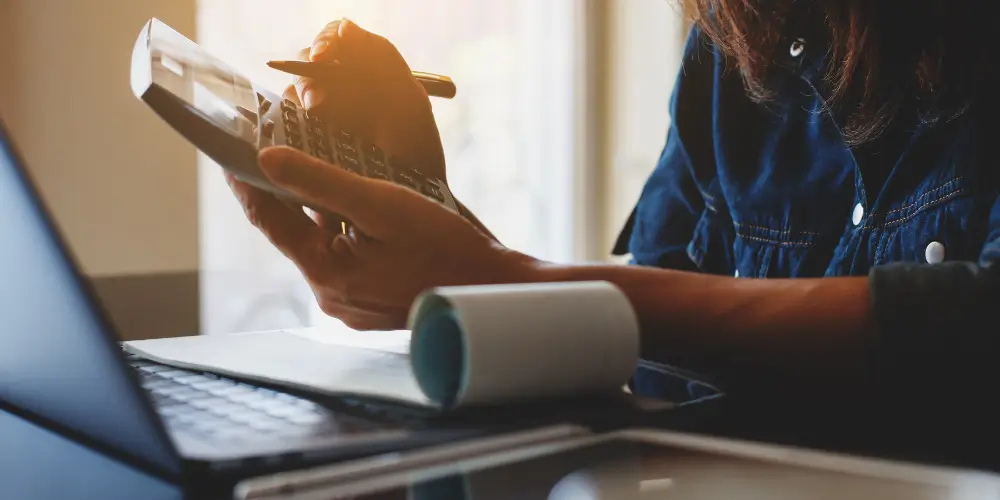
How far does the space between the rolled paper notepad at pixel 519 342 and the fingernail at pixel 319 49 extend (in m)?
0.34

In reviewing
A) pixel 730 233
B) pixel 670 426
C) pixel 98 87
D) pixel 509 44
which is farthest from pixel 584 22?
pixel 670 426

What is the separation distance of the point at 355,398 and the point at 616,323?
0.35 ft

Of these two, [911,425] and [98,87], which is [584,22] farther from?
[911,425]

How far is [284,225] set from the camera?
0.50m

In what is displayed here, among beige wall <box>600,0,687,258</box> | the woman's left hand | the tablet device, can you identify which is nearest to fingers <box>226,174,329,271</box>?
the woman's left hand

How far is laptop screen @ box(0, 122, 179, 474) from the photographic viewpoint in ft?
0.78

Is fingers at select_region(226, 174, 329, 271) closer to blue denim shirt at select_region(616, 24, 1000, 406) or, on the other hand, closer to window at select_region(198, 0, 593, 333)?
blue denim shirt at select_region(616, 24, 1000, 406)

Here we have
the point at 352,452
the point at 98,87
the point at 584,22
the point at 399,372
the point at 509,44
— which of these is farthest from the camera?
the point at 584,22

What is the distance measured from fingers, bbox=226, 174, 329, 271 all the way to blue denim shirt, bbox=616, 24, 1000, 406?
0.67ft

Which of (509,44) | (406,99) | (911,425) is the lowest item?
(911,425)

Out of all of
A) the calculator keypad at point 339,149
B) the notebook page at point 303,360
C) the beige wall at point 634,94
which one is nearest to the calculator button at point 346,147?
the calculator keypad at point 339,149

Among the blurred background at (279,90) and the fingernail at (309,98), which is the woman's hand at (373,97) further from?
the blurred background at (279,90)

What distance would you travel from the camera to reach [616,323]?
0.34 m

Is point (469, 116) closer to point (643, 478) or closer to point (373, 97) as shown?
point (373, 97)
